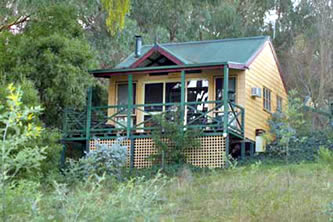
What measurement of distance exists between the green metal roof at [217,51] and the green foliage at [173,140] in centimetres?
232

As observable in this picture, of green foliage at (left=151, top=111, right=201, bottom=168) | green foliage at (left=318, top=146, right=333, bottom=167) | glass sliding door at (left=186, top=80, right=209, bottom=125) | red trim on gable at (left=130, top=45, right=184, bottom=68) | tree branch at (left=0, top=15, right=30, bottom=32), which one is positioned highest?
tree branch at (left=0, top=15, right=30, bottom=32)

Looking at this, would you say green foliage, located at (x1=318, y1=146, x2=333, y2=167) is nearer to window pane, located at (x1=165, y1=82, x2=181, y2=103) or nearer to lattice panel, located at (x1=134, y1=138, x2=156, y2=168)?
lattice panel, located at (x1=134, y1=138, x2=156, y2=168)

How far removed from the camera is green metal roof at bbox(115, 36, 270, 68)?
18478mm

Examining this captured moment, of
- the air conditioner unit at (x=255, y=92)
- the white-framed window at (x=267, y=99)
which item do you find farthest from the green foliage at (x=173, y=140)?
the white-framed window at (x=267, y=99)

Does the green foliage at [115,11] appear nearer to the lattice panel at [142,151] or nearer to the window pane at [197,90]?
the lattice panel at [142,151]

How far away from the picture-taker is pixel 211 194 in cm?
1148

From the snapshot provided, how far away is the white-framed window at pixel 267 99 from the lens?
66.2 ft

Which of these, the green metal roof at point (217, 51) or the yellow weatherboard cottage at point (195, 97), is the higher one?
the green metal roof at point (217, 51)

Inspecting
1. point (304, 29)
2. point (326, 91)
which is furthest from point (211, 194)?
point (304, 29)

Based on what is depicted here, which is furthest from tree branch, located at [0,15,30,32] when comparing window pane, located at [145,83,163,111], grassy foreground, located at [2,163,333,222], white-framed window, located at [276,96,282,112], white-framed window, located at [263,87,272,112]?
grassy foreground, located at [2,163,333,222]

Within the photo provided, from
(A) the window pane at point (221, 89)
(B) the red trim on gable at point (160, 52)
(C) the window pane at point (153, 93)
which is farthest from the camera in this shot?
(C) the window pane at point (153, 93)

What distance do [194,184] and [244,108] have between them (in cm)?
563

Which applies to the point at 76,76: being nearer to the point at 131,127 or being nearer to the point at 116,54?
the point at 131,127

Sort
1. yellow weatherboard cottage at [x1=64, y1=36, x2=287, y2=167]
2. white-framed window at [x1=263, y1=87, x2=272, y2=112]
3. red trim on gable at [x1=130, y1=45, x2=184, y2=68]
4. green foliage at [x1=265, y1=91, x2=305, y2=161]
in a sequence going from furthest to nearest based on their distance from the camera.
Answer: white-framed window at [x1=263, y1=87, x2=272, y2=112] < red trim on gable at [x1=130, y1=45, x2=184, y2=68] < green foliage at [x1=265, y1=91, x2=305, y2=161] < yellow weatherboard cottage at [x1=64, y1=36, x2=287, y2=167]
